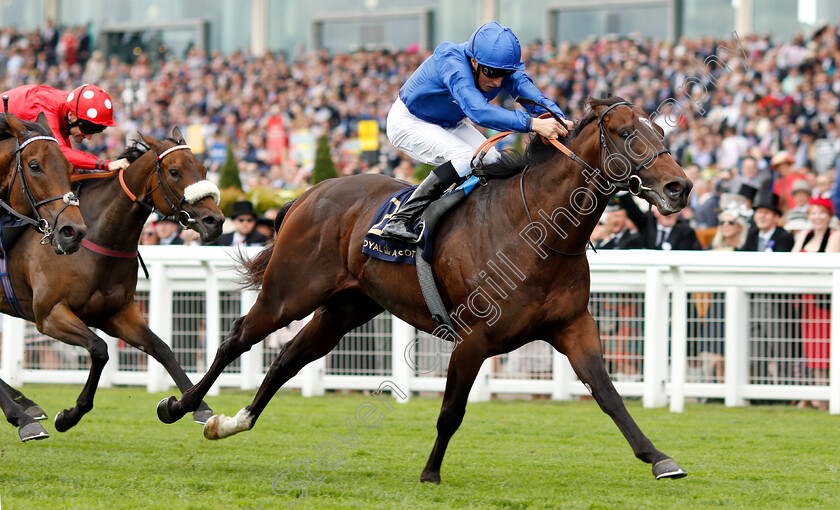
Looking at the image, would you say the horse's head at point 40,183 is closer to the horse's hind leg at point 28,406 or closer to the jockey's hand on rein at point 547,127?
the horse's hind leg at point 28,406

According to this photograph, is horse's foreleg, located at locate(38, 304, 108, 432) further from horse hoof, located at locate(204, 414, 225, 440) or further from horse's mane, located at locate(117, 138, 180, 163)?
horse's mane, located at locate(117, 138, 180, 163)

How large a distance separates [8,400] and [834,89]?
11.0 m

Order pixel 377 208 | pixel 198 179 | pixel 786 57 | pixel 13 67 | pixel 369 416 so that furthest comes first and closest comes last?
pixel 13 67
pixel 786 57
pixel 369 416
pixel 198 179
pixel 377 208

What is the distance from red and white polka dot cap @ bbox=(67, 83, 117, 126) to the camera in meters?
6.16

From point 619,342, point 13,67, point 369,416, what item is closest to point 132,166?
point 369,416

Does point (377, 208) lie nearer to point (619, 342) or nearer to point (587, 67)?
point (619, 342)

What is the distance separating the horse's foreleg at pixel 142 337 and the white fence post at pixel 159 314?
2430mm

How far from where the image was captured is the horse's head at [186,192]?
5938 mm

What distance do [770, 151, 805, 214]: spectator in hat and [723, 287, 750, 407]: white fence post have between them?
3.08m

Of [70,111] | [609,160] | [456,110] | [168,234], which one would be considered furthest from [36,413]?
[168,234]

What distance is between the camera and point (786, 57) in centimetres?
1485

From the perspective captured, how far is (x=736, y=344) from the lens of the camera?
760 centimetres

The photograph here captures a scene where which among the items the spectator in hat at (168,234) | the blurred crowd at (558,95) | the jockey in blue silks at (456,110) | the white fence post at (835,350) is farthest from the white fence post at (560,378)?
the spectator in hat at (168,234)

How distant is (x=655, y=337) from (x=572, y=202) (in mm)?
3341
